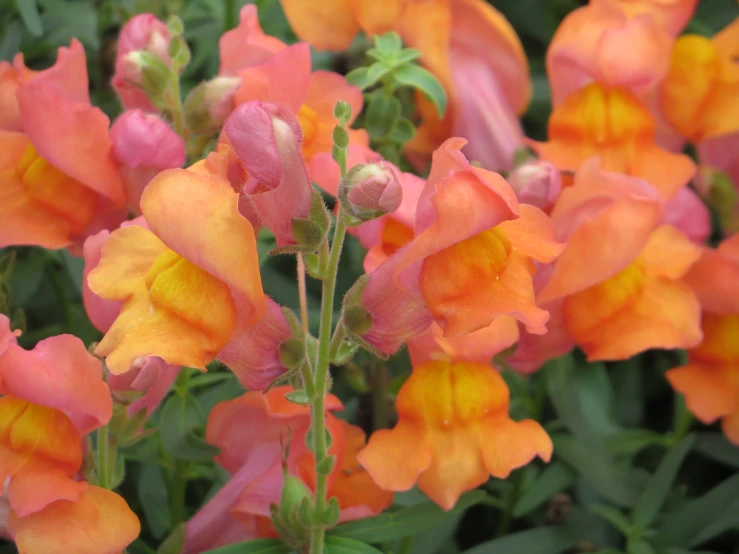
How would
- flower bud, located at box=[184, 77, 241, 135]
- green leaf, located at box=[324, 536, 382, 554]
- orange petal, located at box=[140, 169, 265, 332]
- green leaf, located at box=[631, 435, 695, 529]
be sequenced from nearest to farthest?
orange petal, located at box=[140, 169, 265, 332] < green leaf, located at box=[324, 536, 382, 554] < flower bud, located at box=[184, 77, 241, 135] < green leaf, located at box=[631, 435, 695, 529]

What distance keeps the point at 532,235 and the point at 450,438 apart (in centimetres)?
21

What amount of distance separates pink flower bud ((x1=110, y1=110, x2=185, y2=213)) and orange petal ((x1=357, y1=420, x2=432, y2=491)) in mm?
300

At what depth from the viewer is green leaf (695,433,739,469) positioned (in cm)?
113

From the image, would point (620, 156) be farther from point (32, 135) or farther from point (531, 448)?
point (32, 135)

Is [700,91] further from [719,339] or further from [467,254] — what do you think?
[467,254]

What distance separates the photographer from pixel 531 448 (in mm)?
836

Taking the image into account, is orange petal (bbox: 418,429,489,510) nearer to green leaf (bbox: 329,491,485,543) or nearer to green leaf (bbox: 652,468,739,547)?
green leaf (bbox: 329,491,485,543)

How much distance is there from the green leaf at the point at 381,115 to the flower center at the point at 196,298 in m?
0.42

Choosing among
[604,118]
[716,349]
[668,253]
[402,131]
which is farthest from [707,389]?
[402,131]

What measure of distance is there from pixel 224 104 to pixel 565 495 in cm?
54

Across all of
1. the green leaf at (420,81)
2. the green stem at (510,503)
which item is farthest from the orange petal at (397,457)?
the green leaf at (420,81)

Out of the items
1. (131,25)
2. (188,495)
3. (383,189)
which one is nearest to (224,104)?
(131,25)

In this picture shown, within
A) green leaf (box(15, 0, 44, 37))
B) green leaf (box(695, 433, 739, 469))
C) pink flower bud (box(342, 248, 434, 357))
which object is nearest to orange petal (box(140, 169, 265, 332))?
pink flower bud (box(342, 248, 434, 357))

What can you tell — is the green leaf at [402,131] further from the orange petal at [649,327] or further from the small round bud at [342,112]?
the small round bud at [342,112]
